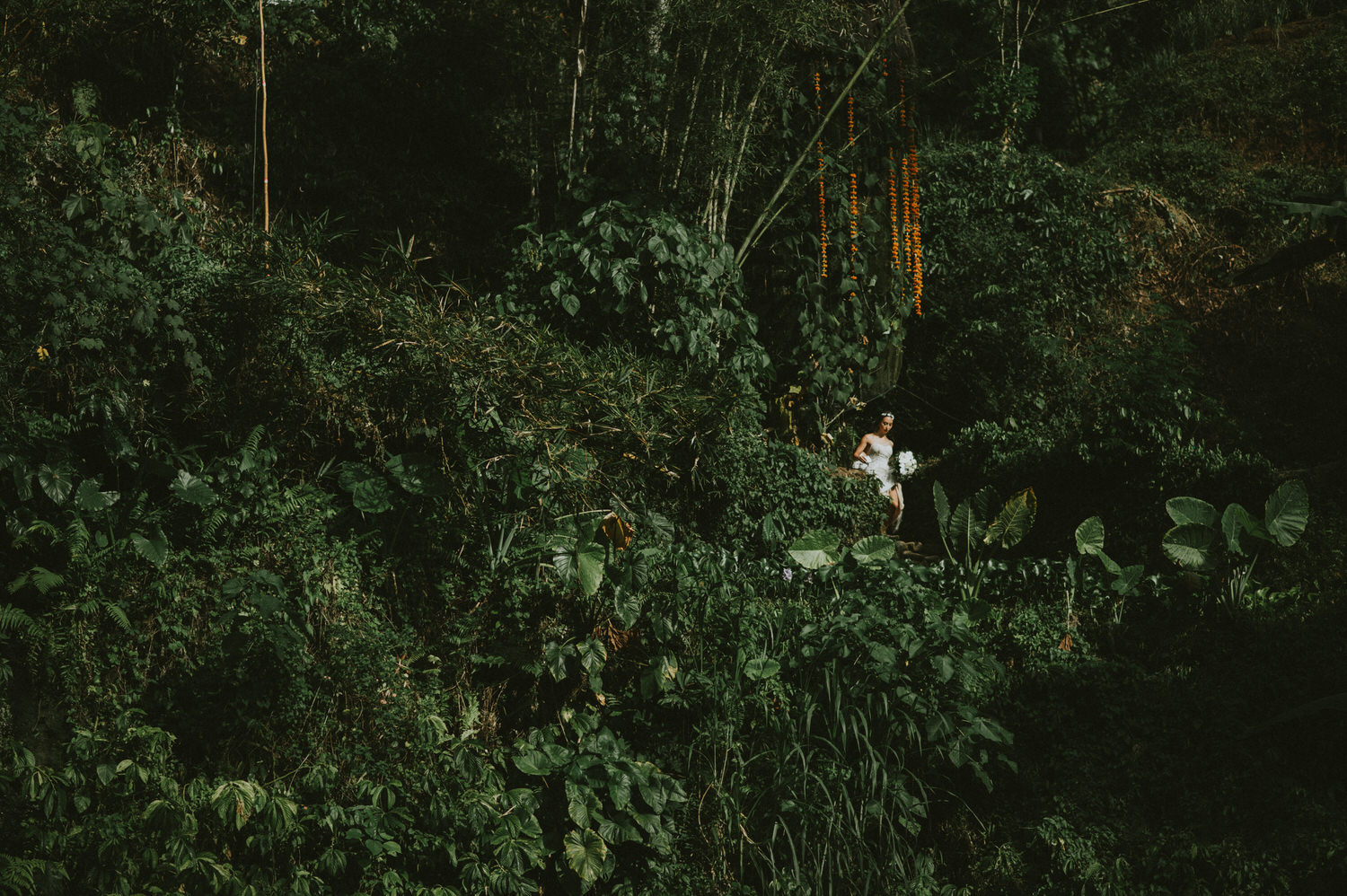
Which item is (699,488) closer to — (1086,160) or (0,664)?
(0,664)

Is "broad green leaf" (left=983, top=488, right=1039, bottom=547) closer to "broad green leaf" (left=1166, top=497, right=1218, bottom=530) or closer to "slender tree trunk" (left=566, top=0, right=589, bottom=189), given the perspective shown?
"broad green leaf" (left=1166, top=497, right=1218, bottom=530)

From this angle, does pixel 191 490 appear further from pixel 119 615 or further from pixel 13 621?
pixel 13 621

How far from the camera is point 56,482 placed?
4656 mm

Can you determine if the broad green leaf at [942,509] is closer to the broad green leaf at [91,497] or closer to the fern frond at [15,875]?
the broad green leaf at [91,497]

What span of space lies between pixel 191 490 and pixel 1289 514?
599 centimetres

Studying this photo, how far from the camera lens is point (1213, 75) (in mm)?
12336

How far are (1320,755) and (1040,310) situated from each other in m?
5.48

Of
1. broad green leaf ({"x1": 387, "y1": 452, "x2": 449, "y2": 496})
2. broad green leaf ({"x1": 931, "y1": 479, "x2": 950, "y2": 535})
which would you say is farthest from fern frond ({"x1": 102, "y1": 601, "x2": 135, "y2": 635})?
broad green leaf ({"x1": 931, "y1": 479, "x2": 950, "y2": 535})

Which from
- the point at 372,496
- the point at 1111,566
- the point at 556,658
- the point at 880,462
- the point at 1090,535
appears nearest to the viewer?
the point at 556,658

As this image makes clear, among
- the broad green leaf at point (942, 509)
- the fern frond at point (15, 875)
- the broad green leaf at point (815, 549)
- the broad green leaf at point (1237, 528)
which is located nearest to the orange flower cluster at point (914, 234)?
the broad green leaf at point (942, 509)

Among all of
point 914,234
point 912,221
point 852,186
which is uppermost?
point 852,186

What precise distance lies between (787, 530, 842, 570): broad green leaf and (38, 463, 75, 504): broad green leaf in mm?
3894

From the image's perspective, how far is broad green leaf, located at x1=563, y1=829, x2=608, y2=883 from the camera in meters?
4.44

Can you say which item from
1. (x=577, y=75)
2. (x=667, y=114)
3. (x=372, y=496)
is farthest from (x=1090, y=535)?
(x=577, y=75)
